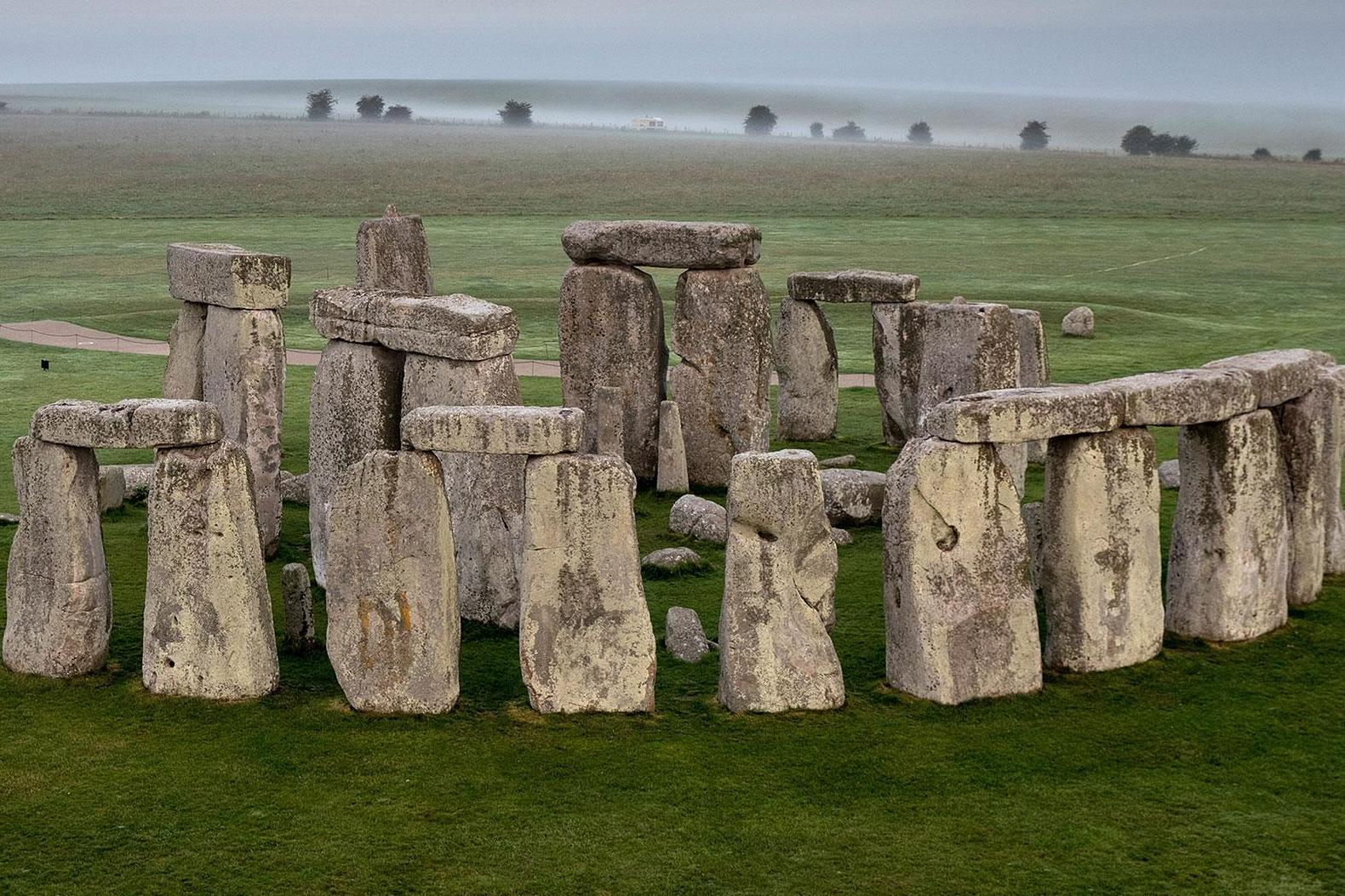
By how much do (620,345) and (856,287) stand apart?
3289mm

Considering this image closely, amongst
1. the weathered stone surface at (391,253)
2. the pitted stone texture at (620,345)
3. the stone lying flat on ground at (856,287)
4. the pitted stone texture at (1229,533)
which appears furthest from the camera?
the stone lying flat on ground at (856,287)

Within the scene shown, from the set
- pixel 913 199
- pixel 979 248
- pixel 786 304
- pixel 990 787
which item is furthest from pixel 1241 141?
pixel 990 787

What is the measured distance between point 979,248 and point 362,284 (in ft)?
92.5

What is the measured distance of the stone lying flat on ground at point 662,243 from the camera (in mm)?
16484

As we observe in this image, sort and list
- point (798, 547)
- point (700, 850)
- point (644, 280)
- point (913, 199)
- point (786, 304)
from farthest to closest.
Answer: point (913, 199), point (786, 304), point (644, 280), point (798, 547), point (700, 850)

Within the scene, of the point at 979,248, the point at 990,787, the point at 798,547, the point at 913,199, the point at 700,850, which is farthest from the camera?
the point at 913,199

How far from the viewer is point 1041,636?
469 inches

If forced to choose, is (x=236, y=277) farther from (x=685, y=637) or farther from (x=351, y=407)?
(x=685, y=637)

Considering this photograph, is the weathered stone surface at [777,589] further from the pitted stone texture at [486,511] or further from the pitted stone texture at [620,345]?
the pitted stone texture at [620,345]

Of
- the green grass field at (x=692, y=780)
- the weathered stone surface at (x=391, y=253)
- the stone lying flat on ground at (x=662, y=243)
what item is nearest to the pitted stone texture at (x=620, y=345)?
the stone lying flat on ground at (x=662, y=243)

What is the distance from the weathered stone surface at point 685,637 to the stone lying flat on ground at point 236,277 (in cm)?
451

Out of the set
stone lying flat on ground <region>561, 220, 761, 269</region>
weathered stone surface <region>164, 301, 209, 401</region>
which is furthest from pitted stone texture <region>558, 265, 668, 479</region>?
weathered stone surface <region>164, 301, 209, 401</region>

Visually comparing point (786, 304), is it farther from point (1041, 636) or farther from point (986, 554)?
point (986, 554)

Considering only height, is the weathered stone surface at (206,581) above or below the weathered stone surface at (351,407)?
below
